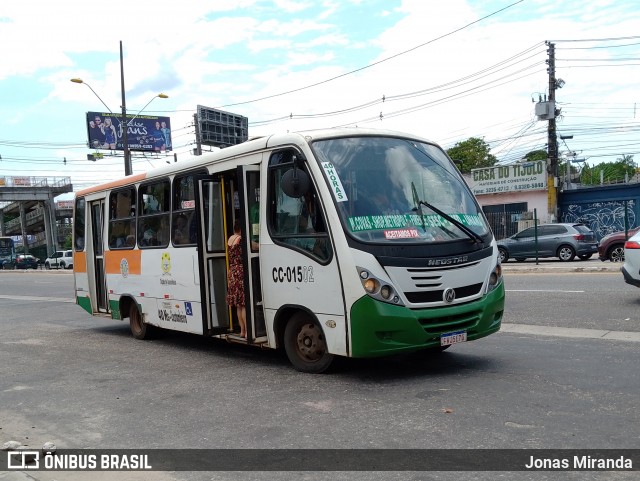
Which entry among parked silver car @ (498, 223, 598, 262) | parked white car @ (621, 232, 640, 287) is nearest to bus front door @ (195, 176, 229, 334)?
parked white car @ (621, 232, 640, 287)

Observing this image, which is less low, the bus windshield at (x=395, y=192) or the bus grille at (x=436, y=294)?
the bus windshield at (x=395, y=192)

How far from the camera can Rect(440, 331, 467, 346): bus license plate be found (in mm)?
6851

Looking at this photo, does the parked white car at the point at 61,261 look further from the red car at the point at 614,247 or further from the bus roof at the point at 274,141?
the bus roof at the point at 274,141

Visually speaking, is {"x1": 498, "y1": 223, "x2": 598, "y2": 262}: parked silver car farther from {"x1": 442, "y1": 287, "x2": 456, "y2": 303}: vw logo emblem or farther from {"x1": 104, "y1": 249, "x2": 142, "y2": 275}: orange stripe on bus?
{"x1": 442, "y1": 287, "x2": 456, "y2": 303}: vw logo emblem

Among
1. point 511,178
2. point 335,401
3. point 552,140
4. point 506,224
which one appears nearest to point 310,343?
point 335,401

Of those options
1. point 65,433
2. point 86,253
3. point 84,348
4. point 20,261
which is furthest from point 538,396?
point 20,261

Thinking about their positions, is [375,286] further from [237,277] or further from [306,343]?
[237,277]

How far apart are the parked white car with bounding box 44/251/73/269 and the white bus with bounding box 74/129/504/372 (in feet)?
172

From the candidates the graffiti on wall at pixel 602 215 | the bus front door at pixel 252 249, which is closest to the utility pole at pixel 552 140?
the graffiti on wall at pixel 602 215

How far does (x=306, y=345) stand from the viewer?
24.6 feet

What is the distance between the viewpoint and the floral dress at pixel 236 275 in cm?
821

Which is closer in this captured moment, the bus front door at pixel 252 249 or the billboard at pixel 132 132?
the bus front door at pixel 252 249

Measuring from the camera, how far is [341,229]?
675 centimetres

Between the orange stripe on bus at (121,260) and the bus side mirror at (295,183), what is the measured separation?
4505 millimetres
